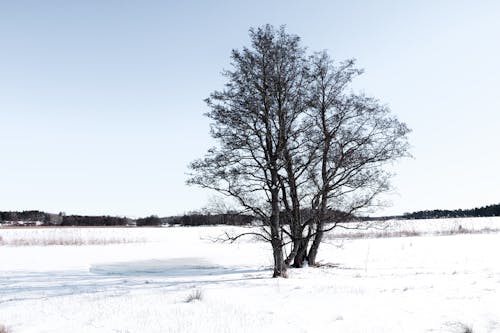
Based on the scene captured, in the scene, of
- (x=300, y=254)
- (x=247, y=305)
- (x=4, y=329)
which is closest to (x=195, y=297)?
(x=247, y=305)

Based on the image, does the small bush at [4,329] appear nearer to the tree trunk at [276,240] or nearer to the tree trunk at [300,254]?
the tree trunk at [276,240]

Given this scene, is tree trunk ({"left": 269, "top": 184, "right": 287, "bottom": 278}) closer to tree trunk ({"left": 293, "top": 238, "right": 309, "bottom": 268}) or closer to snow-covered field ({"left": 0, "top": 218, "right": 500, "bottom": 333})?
snow-covered field ({"left": 0, "top": 218, "right": 500, "bottom": 333})

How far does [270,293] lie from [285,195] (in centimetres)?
719

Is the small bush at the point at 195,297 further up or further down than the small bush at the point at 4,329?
further up

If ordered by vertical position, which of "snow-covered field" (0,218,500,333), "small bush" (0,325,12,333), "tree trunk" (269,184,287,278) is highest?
"tree trunk" (269,184,287,278)

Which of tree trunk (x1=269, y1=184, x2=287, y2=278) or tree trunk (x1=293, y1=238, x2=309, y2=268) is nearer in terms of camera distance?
tree trunk (x1=269, y1=184, x2=287, y2=278)

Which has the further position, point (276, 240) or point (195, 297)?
point (276, 240)

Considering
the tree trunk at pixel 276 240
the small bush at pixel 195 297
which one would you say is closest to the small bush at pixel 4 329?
the small bush at pixel 195 297

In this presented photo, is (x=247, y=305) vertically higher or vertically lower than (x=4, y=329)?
higher

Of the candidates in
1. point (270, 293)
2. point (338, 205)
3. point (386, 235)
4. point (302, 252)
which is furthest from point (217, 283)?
point (386, 235)

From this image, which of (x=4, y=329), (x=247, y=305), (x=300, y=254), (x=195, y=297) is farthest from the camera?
(x=300, y=254)

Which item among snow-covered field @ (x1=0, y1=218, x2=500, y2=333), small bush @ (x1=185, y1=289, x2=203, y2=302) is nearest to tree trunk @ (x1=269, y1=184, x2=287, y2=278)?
snow-covered field @ (x1=0, y1=218, x2=500, y2=333)

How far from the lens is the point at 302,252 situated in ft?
66.1

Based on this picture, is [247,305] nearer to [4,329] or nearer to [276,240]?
[4,329]
